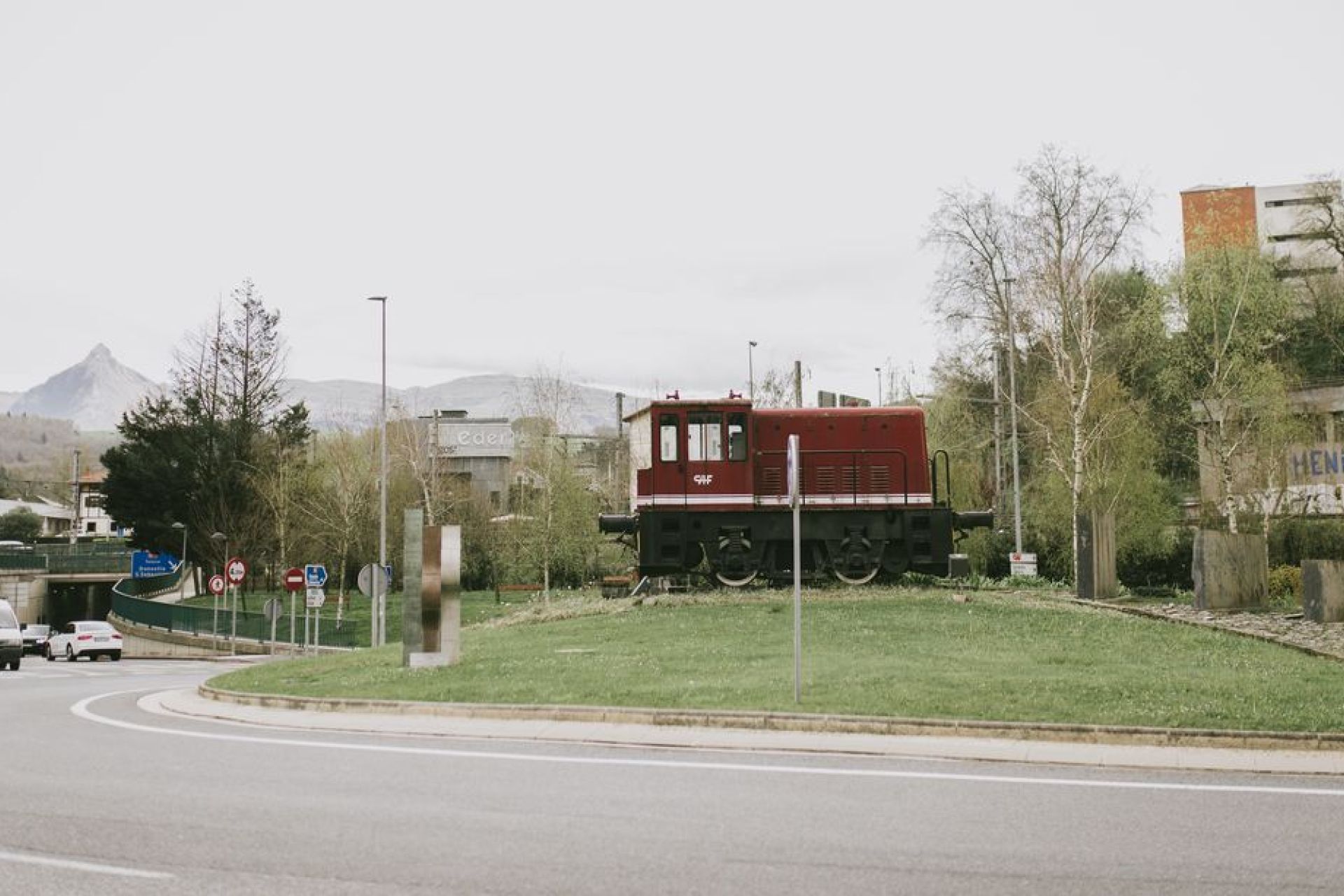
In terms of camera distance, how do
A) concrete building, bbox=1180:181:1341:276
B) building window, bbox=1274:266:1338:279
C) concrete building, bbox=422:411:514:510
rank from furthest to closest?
concrete building, bbox=422:411:514:510
concrete building, bbox=1180:181:1341:276
building window, bbox=1274:266:1338:279

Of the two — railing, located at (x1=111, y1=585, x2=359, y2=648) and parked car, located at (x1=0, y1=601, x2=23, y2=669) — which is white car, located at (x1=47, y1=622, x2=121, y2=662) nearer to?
railing, located at (x1=111, y1=585, x2=359, y2=648)

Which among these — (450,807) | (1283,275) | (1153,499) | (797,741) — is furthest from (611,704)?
(1283,275)

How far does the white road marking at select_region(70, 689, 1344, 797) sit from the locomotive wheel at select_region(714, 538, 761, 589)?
16656mm

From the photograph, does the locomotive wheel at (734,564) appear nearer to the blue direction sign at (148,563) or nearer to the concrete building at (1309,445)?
the concrete building at (1309,445)

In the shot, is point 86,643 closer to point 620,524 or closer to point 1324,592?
point 620,524

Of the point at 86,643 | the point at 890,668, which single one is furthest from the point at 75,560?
the point at 890,668

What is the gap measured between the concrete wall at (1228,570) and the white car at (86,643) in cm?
3837

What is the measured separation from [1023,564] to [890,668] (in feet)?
81.9

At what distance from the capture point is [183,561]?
2822 inches

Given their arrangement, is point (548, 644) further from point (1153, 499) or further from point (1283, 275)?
point (1283, 275)

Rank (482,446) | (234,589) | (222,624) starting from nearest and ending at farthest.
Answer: (234,589) < (222,624) < (482,446)

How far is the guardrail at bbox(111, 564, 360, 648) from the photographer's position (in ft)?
169

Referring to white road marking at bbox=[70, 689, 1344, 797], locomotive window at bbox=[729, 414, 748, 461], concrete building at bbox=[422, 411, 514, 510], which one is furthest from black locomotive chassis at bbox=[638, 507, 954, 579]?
concrete building at bbox=[422, 411, 514, 510]

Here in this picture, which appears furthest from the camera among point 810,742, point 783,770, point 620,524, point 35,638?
point 35,638
